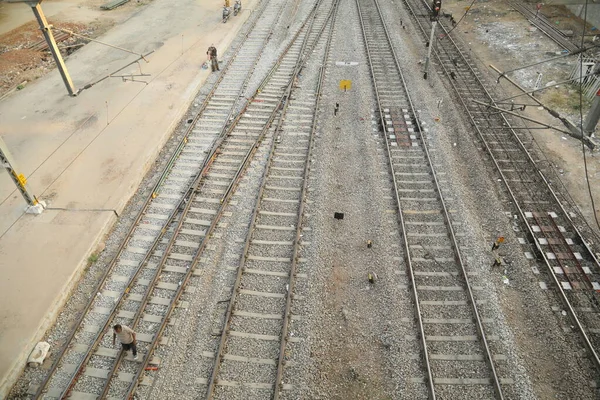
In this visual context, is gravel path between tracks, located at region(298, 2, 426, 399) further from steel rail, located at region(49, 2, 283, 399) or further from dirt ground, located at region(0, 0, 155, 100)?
dirt ground, located at region(0, 0, 155, 100)

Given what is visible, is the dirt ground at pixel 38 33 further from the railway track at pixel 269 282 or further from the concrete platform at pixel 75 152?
the railway track at pixel 269 282

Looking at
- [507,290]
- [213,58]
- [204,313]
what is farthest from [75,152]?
[507,290]

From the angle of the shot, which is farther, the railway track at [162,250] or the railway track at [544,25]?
the railway track at [544,25]

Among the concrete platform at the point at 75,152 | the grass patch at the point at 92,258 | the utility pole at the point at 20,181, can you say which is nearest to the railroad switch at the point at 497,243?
the grass patch at the point at 92,258

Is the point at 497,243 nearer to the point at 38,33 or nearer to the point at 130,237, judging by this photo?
the point at 130,237

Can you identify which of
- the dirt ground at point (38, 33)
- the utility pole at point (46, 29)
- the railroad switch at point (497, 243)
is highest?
the utility pole at point (46, 29)
